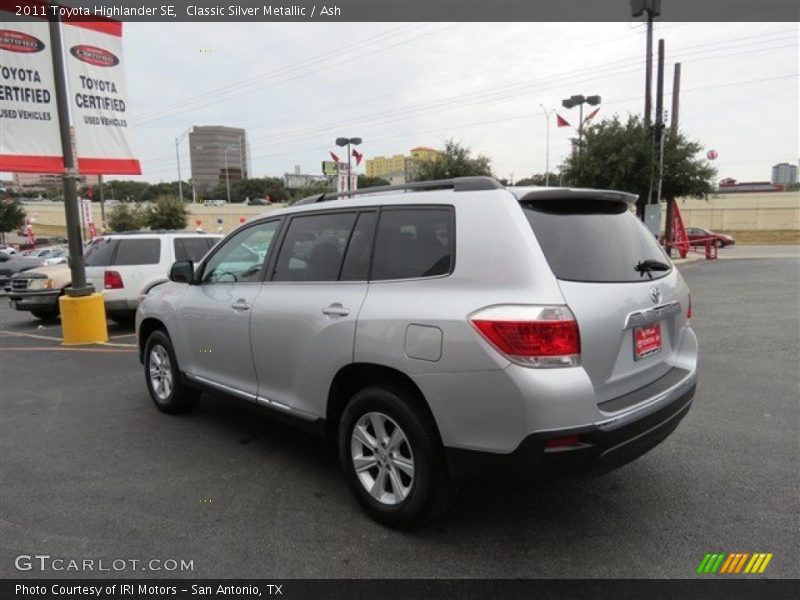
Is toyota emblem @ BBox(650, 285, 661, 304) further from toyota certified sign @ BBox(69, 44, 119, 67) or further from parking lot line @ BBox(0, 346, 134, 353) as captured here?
toyota certified sign @ BBox(69, 44, 119, 67)

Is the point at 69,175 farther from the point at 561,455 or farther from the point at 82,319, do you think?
the point at 561,455

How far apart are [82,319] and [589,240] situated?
832 centimetres

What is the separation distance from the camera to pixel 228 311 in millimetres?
4262

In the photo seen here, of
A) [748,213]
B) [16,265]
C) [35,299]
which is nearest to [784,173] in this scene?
[748,213]

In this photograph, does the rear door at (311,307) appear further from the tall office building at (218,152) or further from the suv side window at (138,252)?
the tall office building at (218,152)

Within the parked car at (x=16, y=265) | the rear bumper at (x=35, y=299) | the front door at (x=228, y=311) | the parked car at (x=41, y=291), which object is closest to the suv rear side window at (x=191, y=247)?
the parked car at (x=41, y=291)

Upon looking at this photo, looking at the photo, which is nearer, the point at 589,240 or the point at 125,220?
the point at 589,240

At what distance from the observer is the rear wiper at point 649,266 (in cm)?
319

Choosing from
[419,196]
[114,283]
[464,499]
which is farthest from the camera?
[114,283]

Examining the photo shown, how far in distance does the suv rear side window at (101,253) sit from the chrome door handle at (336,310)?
26.9ft
